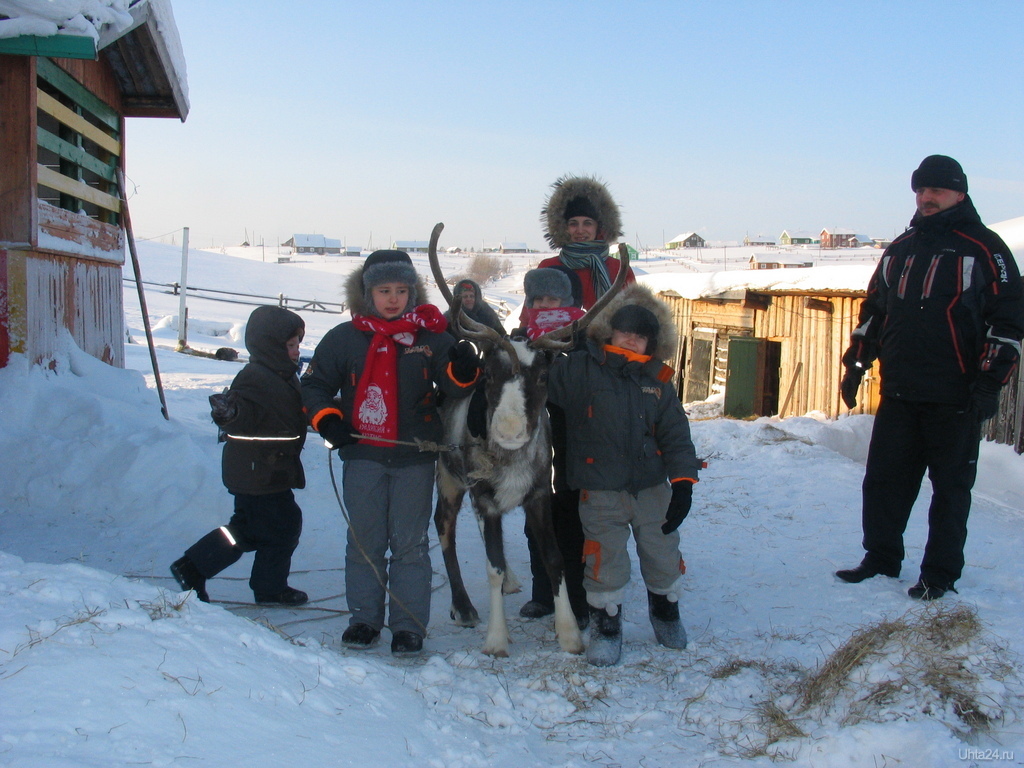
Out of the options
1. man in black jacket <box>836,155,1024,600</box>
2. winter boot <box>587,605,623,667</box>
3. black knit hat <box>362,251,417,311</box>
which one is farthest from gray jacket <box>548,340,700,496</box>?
man in black jacket <box>836,155,1024,600</box>

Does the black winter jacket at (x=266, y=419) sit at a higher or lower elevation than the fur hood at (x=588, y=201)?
lower

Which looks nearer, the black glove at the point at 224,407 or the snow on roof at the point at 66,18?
the black glove at the point at 224,407

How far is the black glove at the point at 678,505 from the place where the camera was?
11.0ft

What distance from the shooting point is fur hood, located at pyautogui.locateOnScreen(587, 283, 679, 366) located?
3.77 meters

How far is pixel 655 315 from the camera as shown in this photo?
12.3ft

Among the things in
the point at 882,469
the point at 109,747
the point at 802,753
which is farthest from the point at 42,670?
the point at 882,469

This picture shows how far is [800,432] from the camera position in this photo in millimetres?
8906

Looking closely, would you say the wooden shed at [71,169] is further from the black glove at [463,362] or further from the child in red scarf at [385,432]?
the black glove at [463,362]

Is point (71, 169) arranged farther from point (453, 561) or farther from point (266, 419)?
point (453, 561)

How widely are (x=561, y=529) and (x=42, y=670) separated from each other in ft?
8.18

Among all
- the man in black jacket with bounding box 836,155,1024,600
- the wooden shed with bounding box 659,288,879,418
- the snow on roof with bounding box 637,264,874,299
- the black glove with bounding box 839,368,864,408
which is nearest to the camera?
the man in black jacket with bounding box 836,155,1024,600

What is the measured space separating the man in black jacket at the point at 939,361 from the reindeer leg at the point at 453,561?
2135 millimetres

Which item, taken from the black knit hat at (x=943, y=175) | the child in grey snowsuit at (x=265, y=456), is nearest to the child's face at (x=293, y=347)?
the child in grey snowsuit at (x=265, y=456)

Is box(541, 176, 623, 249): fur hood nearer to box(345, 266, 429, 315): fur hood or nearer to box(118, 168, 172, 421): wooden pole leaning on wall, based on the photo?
box(345, 266, 429, 315): fur hood
